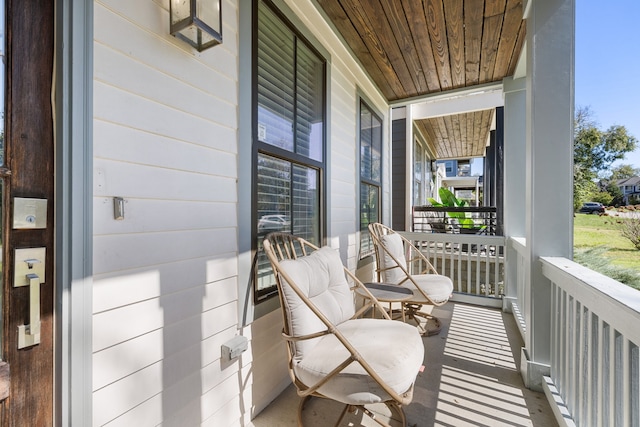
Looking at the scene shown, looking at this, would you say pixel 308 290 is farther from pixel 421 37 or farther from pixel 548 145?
pixel 421 37

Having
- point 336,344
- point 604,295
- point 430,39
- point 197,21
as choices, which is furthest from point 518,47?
point 336,344

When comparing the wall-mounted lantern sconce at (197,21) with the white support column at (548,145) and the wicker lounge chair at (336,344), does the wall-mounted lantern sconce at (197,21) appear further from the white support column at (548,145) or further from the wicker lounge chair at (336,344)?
the white support column at (548,145)

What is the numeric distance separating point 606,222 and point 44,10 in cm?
259

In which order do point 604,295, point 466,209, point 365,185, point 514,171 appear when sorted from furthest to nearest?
point 466,209 → point 365,185 → point 514,171 → point 604,295

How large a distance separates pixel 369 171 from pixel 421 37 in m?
1.62

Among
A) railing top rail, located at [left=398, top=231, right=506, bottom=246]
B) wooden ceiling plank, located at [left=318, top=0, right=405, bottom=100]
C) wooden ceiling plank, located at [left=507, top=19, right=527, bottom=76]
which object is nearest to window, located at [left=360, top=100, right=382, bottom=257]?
wooden ceiling plank, located at [left=318, top=0, right=405, bottom=100]

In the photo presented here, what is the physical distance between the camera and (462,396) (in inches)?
78.6

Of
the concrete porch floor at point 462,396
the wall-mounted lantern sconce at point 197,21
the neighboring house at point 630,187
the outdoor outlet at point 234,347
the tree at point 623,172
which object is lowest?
the concrete porch floor at point 462,396

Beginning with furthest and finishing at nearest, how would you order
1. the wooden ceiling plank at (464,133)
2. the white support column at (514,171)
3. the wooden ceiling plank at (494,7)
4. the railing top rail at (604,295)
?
the wooden ceiling plank at (464,133), the white support column at (514,171), the wooden ceiling plank at (494,7), the railing top rail at (604,295)

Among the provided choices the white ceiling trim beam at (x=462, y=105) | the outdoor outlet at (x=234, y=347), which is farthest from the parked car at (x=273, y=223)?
the white ceiling trim beam at (x=462, y=105)

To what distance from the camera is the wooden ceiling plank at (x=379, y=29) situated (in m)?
2.37

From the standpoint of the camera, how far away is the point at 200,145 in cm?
147

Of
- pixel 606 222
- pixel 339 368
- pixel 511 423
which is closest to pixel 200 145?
pixel 339 368

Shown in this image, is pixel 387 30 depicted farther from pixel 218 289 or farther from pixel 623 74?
pixel 218 289
